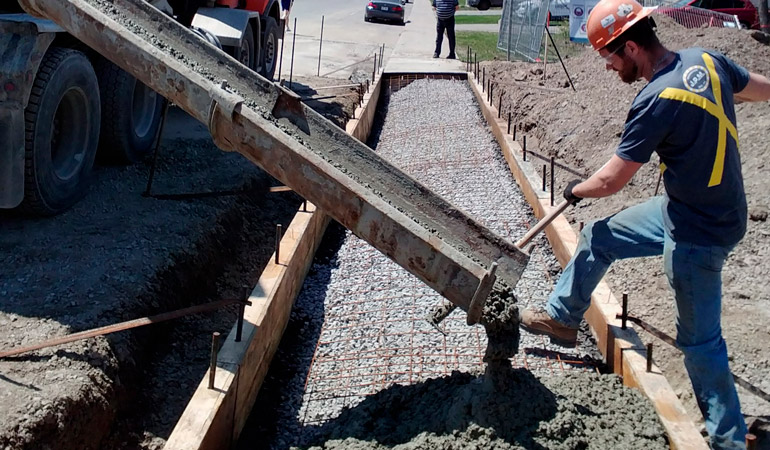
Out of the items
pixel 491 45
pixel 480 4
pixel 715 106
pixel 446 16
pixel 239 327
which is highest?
pixel 715 106

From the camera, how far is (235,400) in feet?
11.1

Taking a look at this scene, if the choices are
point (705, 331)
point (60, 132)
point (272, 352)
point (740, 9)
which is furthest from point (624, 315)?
point (740, 9)

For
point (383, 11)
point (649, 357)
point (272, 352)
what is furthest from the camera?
point (383, 11)

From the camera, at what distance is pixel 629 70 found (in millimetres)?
3139

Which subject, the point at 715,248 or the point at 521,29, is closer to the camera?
the point at 715,248

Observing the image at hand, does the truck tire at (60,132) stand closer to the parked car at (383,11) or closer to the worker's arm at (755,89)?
the worker's arm at (755,89)

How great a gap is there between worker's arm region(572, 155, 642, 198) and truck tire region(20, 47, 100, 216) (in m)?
3.62

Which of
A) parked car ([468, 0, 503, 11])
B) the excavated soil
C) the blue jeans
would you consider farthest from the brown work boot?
parked car ([468, 0, 503, 11])

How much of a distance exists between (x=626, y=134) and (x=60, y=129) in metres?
4.30

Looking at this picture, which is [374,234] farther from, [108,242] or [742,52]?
[742,52]

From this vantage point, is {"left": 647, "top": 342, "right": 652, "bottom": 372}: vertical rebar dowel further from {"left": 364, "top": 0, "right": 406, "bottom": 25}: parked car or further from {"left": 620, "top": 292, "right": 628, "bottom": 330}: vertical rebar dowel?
{"left": 364, "top": 0, "right": 406, "bottom": 25}: parked car

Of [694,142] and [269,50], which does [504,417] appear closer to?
[694,142]

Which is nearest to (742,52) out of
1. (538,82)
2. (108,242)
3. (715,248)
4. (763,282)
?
(538,82)

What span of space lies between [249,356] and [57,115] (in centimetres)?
294
